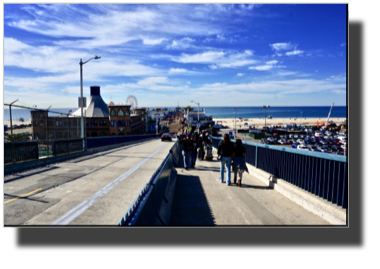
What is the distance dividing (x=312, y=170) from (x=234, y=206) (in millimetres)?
2252

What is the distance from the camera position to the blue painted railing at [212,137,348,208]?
5.26 meters

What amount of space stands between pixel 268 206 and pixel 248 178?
11.3ft

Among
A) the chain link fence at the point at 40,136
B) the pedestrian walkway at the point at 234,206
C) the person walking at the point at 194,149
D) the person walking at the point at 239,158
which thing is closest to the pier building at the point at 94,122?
the chain link fence at the point at 40,136

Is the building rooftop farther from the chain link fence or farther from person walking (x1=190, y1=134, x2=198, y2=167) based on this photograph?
person walking (x1=190, y1=134, x2=198, y2=167)

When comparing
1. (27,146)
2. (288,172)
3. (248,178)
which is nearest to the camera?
(288,172)

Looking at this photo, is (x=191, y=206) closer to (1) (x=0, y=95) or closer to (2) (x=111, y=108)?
(1) (x=0, y=95)

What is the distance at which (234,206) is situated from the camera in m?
6.61

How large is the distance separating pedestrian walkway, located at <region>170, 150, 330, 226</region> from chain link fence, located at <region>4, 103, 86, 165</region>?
793 centimetres

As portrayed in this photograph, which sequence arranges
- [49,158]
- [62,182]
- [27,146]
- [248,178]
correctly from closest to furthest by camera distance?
[62,182] → [248,178] → [27,146] → [49,158]

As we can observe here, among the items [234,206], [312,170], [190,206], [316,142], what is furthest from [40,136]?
[316,142]

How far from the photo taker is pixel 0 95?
14.7 feet

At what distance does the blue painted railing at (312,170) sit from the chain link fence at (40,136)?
10.3m
